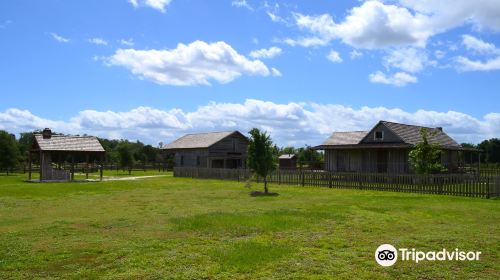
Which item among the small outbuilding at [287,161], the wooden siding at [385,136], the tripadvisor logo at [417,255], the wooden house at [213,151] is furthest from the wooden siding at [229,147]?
the tripadvisor logo at [417,255]

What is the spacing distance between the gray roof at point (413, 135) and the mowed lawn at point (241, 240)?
873 inches

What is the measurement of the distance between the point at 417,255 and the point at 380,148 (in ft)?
104

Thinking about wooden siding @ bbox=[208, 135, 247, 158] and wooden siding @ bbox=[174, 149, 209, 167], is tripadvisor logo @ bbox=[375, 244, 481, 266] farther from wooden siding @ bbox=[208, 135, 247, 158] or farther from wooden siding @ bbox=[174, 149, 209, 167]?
wooden siding @ bbox=[174, 149, 209, 167]

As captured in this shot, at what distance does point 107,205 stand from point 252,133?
1038 centimetres

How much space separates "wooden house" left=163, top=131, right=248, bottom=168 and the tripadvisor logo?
43419mm

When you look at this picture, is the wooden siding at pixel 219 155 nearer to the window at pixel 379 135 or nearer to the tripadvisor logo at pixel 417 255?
the window at pixel 379 135

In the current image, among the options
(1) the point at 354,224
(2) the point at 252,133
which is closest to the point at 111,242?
(1) the point at 354,224

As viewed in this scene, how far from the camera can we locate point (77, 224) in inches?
520

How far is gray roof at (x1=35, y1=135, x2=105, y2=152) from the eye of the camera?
40844mm

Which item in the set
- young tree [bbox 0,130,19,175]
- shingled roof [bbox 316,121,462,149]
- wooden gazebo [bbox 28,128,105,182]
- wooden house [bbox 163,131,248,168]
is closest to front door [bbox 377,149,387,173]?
shingled roof [bbox 316,121,462,149]

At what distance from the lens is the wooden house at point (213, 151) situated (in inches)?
2089

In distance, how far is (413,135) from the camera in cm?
4131

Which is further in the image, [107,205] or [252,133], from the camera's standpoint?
[252,133]

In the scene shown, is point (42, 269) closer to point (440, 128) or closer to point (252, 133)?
point (252, 133)
